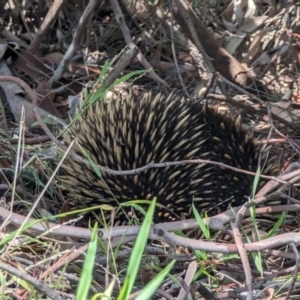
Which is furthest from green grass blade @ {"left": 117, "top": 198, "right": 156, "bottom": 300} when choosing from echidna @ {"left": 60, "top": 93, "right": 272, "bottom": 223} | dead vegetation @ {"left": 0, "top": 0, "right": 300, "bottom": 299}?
echidna @ {"left": 60, "top": 93, "right": 272, "bottom": 223}

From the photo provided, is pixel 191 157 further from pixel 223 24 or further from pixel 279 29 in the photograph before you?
pixel 223 24

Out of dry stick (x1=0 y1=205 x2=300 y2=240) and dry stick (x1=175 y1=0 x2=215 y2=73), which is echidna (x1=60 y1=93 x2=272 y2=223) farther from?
dry stick (x1=0 y1=205 x2=300 y2=240)

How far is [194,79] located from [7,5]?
3.60 feet

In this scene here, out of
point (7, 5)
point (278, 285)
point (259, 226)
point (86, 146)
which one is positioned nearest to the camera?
point (278, 285)

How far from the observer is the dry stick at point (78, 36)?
2.48m

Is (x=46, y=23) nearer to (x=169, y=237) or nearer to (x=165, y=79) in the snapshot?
(x=165, y=79)

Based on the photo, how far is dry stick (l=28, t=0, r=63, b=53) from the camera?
288 cm

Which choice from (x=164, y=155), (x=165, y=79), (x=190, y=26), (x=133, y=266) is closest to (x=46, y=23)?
(x=165, y=79)

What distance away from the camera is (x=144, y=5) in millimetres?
3102

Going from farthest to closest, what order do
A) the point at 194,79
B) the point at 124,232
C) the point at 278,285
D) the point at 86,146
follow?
1. the point at 194,79
2. the point at 86,146
3. the point at 278,285
4. the point at 124,232

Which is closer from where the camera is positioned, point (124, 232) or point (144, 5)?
point (124, 232)

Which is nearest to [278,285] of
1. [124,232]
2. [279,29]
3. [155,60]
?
[124,232]

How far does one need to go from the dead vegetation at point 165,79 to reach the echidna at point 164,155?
11 centimetres

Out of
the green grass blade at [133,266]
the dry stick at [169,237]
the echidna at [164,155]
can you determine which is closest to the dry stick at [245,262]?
the dry stick at [169,237]
